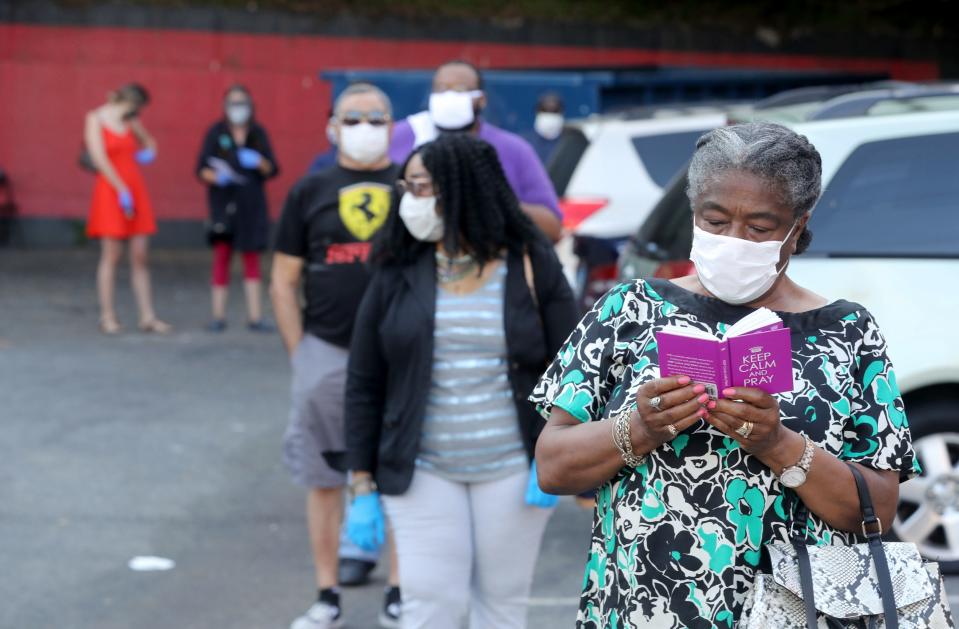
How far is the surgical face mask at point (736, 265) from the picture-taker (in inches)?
99.4

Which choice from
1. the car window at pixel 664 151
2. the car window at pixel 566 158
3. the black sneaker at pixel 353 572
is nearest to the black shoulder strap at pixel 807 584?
the black sneaker at pixel 353 572

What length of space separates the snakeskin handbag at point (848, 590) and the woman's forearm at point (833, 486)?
0.07m

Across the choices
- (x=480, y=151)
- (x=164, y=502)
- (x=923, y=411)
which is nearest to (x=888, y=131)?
(x=923, y=411)

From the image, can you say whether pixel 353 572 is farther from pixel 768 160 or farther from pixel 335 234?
pixel 768 160

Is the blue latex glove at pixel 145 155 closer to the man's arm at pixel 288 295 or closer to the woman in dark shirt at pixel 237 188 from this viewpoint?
the woman in dark shirt at pixel 237 188

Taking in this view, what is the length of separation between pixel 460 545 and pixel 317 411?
1357 millimetres

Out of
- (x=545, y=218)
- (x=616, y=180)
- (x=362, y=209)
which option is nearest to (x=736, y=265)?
(x=362, y=209)

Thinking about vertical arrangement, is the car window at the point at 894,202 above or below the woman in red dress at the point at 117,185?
above

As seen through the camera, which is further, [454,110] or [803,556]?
[454,110]

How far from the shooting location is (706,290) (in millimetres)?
2641

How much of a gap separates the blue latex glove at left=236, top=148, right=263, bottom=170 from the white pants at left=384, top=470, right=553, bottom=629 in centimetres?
788

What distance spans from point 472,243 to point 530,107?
25.8 ft

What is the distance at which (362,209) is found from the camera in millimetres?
5184

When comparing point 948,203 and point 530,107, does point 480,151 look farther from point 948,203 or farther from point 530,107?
point 530,107
